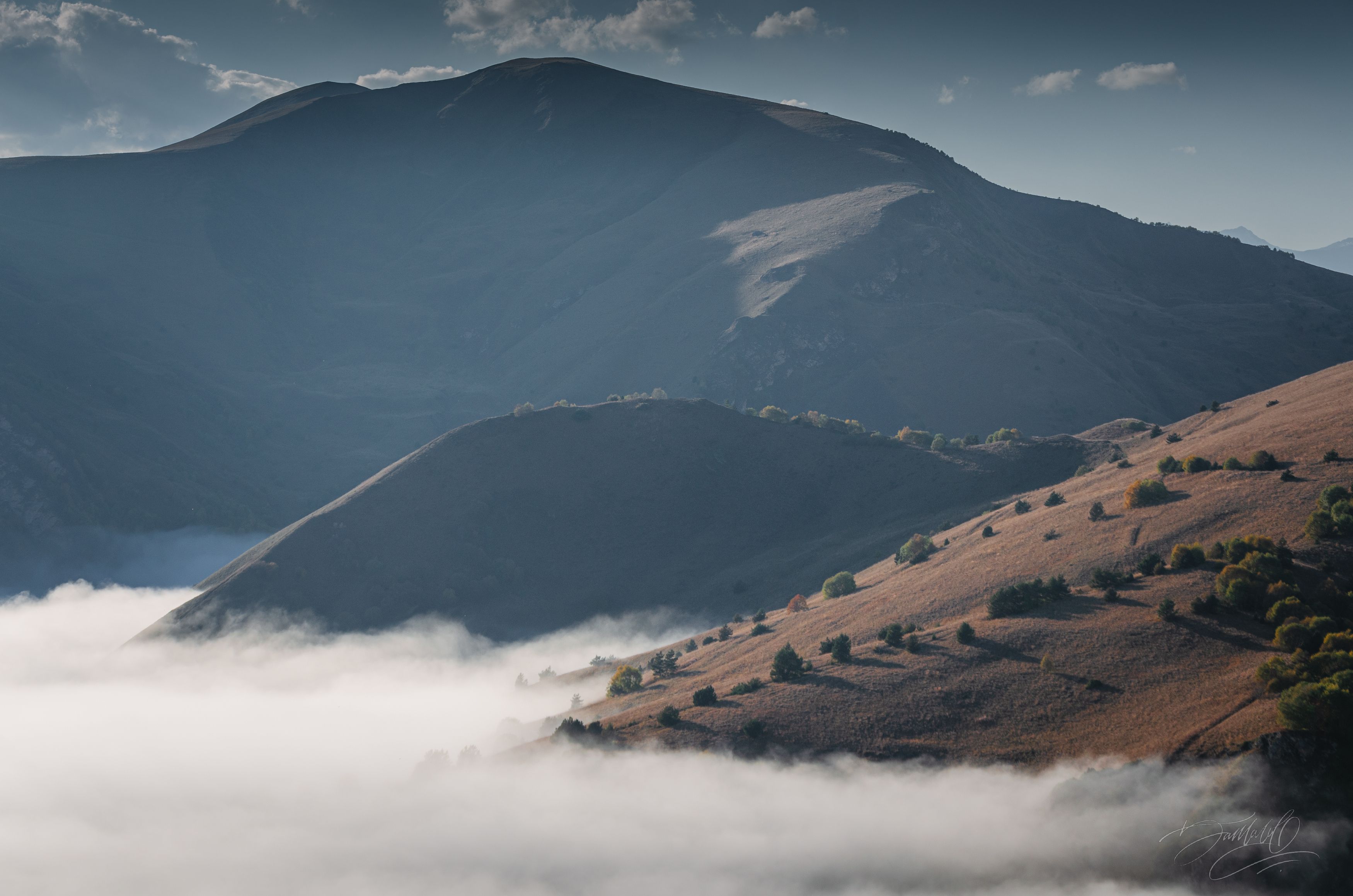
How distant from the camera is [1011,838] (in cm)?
4553

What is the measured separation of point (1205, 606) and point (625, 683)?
4692 centimetres

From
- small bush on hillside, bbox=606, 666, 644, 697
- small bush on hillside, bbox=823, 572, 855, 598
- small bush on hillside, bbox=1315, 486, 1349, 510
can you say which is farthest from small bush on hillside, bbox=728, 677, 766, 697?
small bush on hillside, bbox=1315, 486, 1349, 510

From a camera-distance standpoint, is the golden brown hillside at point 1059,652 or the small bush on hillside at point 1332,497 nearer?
the golden brown hillside at point 1059,652

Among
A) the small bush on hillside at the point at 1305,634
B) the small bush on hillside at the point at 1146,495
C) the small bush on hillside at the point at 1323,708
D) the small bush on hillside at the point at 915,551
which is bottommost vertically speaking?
the small bush on hillside at the point at 1323,708

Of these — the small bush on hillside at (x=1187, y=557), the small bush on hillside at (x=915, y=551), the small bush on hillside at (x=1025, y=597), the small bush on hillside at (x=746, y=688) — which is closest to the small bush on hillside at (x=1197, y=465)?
the small bush on hillside at (x=1187, y=557)

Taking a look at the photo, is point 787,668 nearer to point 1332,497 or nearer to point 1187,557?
point 1187,557

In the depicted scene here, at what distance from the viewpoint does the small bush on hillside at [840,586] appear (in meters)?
94.9

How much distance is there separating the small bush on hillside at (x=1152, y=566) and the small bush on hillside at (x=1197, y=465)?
60.8ft

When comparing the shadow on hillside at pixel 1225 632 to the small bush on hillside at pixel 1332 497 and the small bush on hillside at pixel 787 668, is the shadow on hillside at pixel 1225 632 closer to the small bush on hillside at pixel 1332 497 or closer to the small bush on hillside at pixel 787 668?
the small bush on hillside at pixel 1332 497

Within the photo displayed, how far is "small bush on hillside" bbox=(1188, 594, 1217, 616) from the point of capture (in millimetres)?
57531

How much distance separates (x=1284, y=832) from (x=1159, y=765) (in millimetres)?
5999

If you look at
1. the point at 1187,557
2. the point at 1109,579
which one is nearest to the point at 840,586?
the point at 1109,579

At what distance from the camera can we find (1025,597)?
Answer: 66062 millimetres

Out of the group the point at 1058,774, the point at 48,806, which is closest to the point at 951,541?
the point at 1058,774
